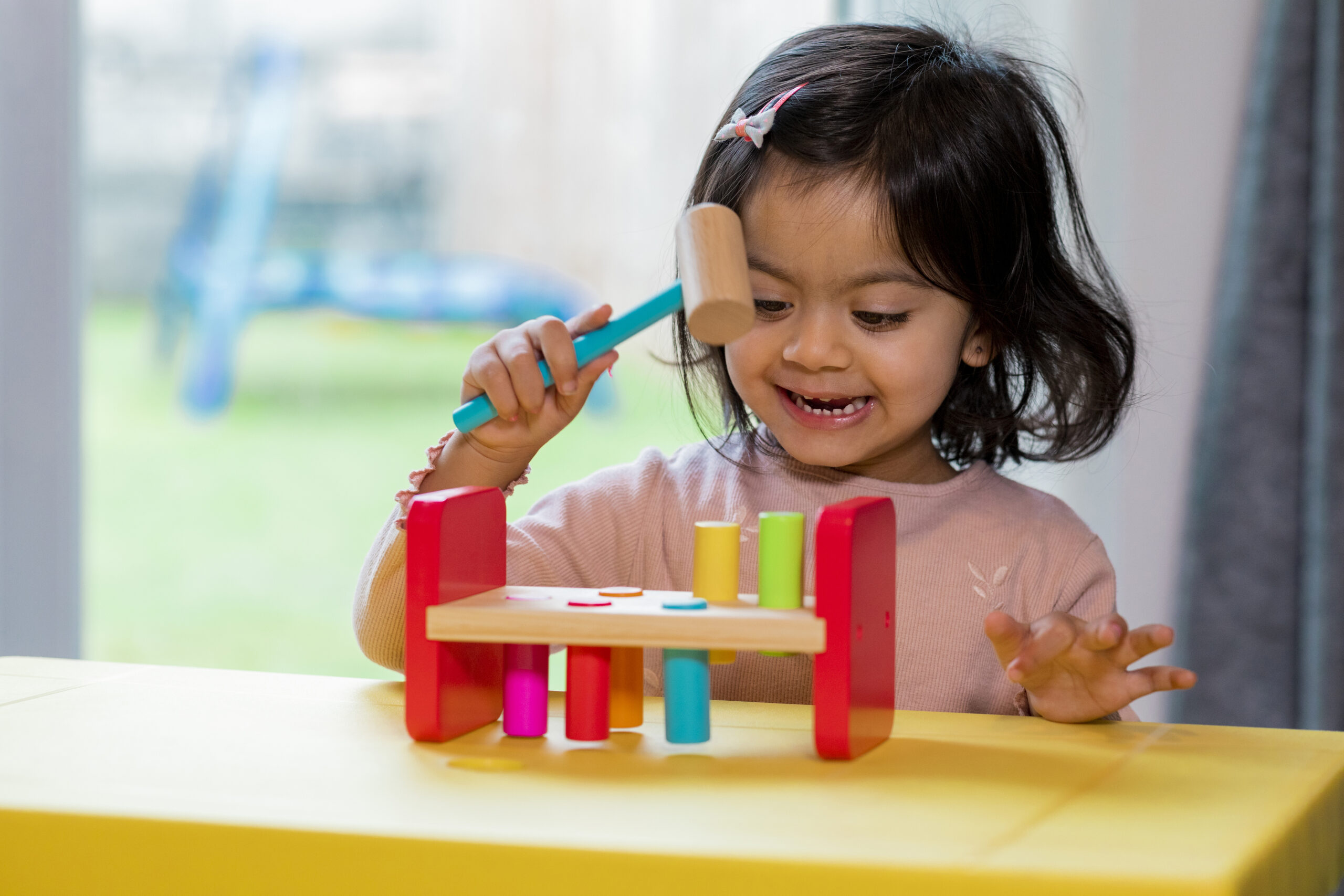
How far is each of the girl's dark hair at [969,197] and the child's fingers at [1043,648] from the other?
11.3 inches

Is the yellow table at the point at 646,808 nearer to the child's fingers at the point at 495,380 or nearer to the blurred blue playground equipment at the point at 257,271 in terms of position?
the child's fingers at the point at 495,380

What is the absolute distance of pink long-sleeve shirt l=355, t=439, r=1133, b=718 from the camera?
0.88 metres

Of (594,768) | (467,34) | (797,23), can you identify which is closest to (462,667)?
(594,768)

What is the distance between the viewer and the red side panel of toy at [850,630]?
55 centimetres

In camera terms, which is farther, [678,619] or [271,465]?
[271,465]

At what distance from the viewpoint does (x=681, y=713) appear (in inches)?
23.0

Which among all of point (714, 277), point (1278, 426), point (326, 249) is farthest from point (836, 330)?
point (326, 249)

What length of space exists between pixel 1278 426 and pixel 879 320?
2.77ft

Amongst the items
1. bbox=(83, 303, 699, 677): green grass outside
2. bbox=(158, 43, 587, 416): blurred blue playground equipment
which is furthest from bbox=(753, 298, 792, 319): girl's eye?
bbox=(158, 43, 587, 416): blurred blue playground equipment

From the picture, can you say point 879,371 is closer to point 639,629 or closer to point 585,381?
point 585,381

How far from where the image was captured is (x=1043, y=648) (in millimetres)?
647

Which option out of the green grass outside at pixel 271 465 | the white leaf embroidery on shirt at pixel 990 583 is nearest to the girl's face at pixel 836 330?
the white leaf embroidery on shirt at pixel 990 583

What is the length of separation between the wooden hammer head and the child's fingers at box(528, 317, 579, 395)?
0.34ft

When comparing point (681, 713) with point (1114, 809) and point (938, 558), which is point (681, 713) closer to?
point (1114, 809)
